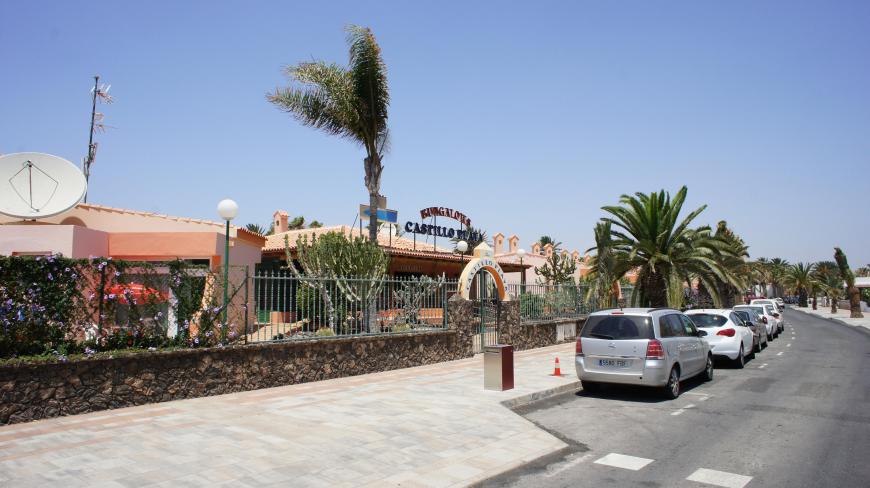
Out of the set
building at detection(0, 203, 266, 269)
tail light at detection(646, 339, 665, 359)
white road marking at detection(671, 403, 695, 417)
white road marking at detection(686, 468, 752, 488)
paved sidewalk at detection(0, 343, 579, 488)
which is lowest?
white road marking at detection(671, 403, 695, 417)

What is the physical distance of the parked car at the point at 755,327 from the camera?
64.2ft

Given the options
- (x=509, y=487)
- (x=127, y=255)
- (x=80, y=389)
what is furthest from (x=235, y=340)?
(x=127, y=255)

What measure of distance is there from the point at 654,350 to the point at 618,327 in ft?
2.64

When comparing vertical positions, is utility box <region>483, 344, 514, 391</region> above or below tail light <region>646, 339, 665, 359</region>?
below

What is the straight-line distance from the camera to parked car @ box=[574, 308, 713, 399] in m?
10.8

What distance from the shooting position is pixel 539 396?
38.2 feet

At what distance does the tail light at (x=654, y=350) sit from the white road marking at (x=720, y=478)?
4.26 metres

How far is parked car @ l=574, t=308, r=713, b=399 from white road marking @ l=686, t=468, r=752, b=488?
4265 millimetres

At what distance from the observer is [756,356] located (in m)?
19.6

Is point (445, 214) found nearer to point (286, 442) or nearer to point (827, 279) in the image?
point (286, 442)

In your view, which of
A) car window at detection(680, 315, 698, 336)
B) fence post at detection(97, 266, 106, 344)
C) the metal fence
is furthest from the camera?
car window at detection(680, 315, 698, 336)

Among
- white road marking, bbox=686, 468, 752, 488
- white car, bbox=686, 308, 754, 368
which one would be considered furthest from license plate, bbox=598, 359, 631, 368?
white car, bbox=686, 308, 754, 368

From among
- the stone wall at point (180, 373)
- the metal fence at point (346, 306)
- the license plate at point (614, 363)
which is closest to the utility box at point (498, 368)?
the license plate at point (614, 363)

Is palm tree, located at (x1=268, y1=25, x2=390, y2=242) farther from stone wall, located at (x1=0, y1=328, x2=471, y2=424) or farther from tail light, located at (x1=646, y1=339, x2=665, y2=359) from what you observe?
tail light, located at (x1=646, y1=339, x2=665, y2=359)
